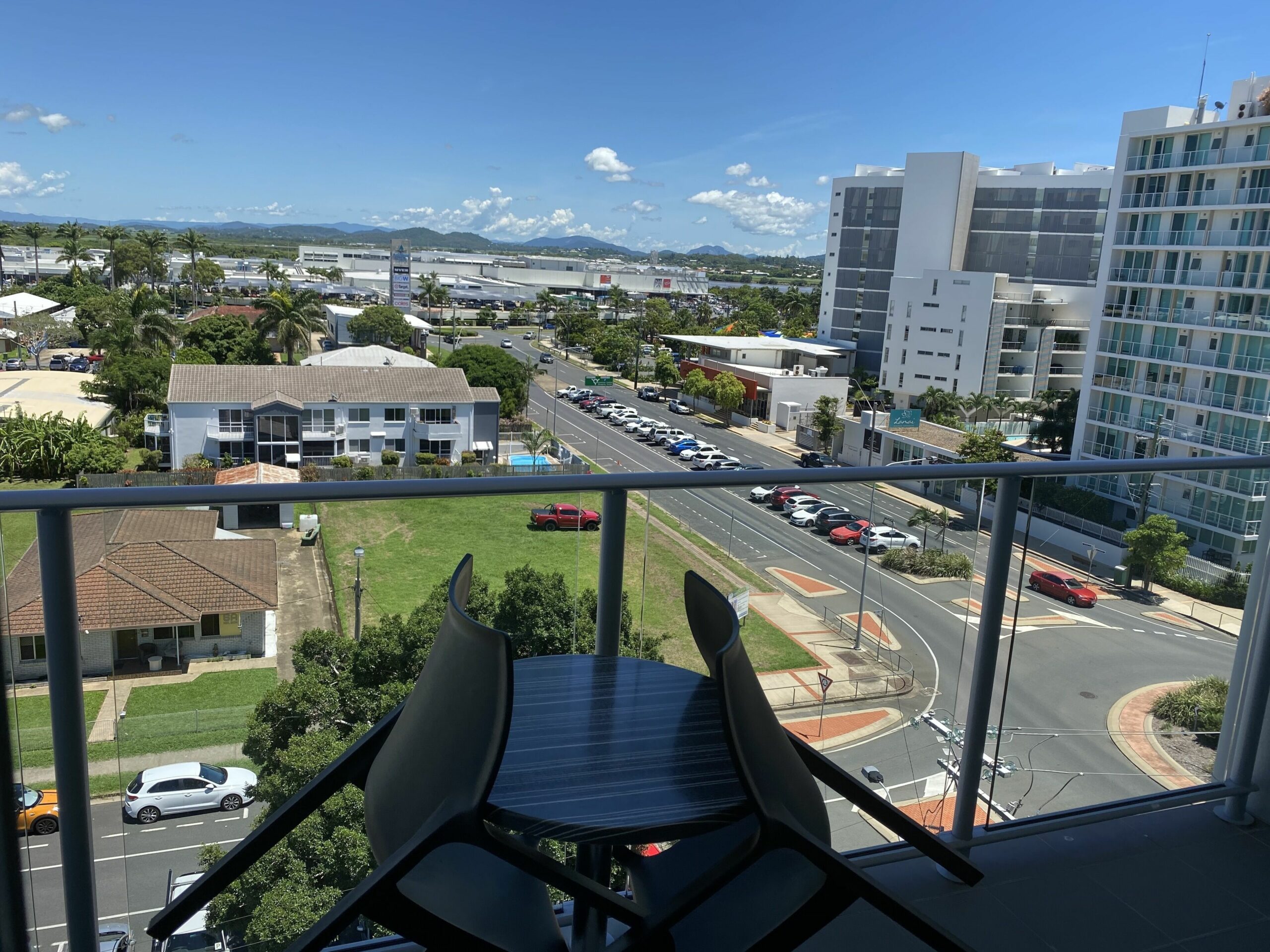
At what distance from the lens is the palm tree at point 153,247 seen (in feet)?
A: 245

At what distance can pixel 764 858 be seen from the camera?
3.45 ft

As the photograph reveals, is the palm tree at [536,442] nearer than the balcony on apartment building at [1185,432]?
No

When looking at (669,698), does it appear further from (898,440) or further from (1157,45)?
(1157,45)

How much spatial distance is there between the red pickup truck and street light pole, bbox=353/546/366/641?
0.29m

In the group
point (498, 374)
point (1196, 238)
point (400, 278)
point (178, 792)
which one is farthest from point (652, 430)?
point (178, 792)

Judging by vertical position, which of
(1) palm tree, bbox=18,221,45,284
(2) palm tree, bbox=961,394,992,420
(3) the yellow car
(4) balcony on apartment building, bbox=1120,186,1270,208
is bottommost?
(2) palm tree, bbox=961,394,992,420

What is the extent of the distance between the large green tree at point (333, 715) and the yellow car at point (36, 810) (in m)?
0.22

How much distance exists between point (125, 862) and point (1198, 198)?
39558 mm

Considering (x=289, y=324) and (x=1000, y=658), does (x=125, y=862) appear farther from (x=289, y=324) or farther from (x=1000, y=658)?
(x=289, y=324)

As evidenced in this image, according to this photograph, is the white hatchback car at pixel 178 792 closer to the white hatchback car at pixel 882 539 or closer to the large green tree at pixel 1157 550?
the white hatchback car at pixel 882 539

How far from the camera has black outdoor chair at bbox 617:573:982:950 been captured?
0.88 meters

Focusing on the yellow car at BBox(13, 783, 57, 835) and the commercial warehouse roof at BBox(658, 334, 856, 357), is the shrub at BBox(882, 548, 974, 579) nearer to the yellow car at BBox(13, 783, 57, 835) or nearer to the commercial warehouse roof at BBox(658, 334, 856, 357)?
the yellow car at BBox(13, 783, 57, 835)

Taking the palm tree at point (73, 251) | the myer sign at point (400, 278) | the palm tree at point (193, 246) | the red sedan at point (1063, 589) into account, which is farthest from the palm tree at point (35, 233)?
the red sedan at point (1063, 589)

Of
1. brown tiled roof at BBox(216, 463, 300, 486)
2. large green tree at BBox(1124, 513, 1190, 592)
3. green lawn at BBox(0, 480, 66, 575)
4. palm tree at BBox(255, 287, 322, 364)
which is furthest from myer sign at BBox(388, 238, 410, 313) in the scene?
green lawn at BBox(0, 480, 66, 575)
